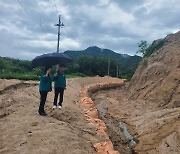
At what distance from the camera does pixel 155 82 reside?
1530cm

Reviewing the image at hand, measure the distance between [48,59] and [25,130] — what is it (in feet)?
6.83

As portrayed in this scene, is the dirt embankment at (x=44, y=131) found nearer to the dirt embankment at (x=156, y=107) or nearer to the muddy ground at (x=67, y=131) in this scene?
the muddy ground at (x=67, y=131)

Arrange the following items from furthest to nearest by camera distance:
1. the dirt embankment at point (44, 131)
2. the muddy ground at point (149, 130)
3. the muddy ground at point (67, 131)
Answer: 1. the muddy ground at point (149, 130)
2. the muddy ground at point (67, 131)
3. the dirt embankment at point (44, 131)

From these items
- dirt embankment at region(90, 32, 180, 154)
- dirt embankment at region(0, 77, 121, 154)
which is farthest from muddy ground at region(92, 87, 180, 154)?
dirt embankment at region(0, 77, 121, 154)

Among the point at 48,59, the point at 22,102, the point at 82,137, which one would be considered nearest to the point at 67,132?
the point at 82,137

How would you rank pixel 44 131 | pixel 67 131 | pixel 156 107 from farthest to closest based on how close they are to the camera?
pixel 156 107, pixel 67 131, pixel 44 131

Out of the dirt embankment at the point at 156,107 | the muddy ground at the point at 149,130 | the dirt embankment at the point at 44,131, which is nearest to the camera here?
the dirt embankment at the point at 44,131

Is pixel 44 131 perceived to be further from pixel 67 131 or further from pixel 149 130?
pixel 149 130

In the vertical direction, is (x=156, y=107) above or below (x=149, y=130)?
above

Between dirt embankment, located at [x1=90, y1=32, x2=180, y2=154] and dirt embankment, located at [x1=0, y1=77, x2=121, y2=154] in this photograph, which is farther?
dirt embankment, located at [x1=90, y1=32, x2=180, y2=154]

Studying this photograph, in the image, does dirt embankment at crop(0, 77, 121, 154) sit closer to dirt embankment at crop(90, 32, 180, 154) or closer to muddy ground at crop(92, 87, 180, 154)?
muddy ground at crop(92, 87, 180, 154)

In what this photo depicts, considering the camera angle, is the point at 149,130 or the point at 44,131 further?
the point at 149,130

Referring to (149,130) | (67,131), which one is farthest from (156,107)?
(67,131)

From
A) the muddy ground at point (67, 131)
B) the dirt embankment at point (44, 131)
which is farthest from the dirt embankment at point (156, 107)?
the dirt embankment at point (44, 131)
